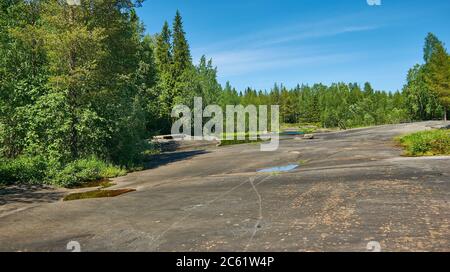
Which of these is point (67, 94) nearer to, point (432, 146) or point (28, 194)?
point (28, 194)

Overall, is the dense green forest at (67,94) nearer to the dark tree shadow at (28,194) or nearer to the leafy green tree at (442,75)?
the dark tree shadow at (28,194)

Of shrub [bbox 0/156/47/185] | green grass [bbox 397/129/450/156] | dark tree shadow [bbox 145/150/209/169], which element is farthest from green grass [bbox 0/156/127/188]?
green grass [bbox 397/129/450/156]

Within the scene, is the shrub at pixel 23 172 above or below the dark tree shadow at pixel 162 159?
above

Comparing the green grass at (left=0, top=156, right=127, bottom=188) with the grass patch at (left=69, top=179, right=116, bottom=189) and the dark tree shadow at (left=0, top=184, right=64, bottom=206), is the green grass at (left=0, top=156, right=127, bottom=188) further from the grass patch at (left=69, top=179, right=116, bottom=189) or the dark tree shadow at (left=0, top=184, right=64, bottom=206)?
the dark tree shadow at (left=0, top=184, right=64, bottom=206)

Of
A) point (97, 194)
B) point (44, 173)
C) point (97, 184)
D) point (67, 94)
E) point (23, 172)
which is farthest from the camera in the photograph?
point (67, 94)

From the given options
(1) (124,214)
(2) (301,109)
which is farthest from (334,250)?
(2) (301,109)

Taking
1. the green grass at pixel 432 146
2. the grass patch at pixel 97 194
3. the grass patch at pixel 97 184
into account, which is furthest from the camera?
the green grass at pixel 432 146

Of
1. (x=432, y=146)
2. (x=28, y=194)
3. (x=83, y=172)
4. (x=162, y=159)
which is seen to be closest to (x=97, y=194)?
(x=28, y=194)

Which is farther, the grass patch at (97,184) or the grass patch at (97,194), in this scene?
the grass patch at (97,184)

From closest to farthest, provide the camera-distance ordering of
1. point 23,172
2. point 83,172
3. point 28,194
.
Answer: point 28,194 < point 23,172 < point 83,172

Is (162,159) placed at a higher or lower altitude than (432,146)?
lower

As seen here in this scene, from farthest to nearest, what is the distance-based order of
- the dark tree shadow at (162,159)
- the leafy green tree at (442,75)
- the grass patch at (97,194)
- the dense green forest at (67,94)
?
1. the leafy green tree at (442,75)
2. the dark tree shadow at (162,159)
3. the dense green forest at (67,94)
4. the grass patch at (97,194)

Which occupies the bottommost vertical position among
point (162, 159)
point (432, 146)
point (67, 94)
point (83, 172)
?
point (162, 159)

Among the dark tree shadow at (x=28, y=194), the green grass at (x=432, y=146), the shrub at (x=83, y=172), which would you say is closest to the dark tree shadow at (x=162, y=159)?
the shrub at (x=83, y=172)
